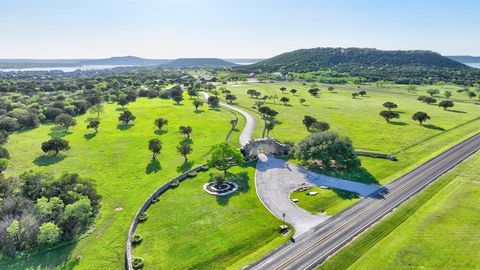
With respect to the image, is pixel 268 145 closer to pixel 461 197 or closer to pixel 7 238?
pixel 461 197

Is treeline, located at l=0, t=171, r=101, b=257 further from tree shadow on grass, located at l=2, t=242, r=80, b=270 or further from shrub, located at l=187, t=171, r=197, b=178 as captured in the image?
shrub, located at l=187, t=171, r=197, b=178

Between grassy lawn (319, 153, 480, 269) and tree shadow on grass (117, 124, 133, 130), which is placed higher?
tree shadow on grass (117, 124, 133, 130)

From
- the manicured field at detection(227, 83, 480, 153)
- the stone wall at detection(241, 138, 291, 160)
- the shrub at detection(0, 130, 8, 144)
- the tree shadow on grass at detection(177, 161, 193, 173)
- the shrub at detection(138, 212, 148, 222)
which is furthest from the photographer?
the manicured field at detection(227, 83, 480, 153)

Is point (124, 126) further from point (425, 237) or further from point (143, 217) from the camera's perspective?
point (425, 237)

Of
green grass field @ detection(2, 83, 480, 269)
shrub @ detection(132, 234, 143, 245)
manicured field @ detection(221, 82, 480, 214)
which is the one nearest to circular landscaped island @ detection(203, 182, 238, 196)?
green grass field @ detection(2, 83, 480, 269)

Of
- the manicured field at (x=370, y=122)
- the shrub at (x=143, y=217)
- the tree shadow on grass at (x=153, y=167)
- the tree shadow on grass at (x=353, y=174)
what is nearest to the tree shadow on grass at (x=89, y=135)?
the tree shadow on grass at (x=153, y=167)

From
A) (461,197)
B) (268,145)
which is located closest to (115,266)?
(268,145)

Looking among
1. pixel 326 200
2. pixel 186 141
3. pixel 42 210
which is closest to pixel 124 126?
pixel 186 141
